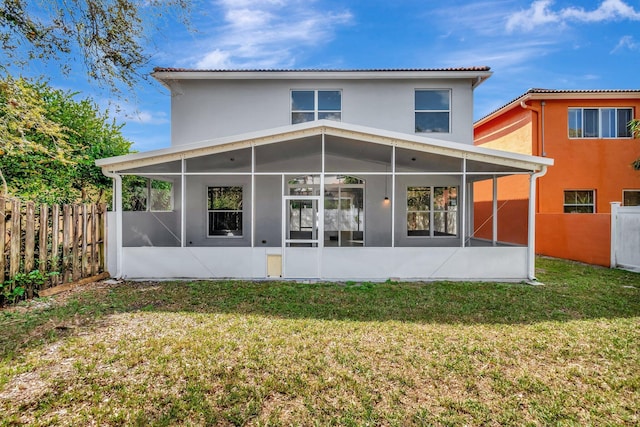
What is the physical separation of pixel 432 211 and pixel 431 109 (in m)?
3.51

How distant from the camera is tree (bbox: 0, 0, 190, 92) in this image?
611 centimetres

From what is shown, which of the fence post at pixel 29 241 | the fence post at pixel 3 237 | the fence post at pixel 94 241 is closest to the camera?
the fence post at pixel 3 237

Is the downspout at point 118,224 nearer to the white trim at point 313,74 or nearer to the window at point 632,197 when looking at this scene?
the white trim at point 313,74

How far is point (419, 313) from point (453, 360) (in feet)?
5.53

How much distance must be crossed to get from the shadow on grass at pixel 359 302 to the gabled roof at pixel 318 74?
6844mm

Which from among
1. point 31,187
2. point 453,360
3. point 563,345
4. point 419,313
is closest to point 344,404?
point 453,360

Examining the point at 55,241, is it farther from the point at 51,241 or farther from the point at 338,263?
the point at 338,263

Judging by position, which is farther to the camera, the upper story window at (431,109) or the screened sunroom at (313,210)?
the upper story window at (431,109)

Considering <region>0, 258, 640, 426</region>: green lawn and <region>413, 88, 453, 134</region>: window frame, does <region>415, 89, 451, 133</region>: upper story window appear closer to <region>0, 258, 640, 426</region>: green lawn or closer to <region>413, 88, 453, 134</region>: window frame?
<region>413, 88, 453, 134</region>: window frame

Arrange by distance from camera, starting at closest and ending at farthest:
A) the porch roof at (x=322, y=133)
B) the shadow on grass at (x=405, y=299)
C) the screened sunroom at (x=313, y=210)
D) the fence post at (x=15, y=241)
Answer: the shadow on grass at (x=405, y=299)
the fence post at (x=15, y=241)
the porch roof at (x=322, y=133)
the screened sunroom at (x=313, y=210)

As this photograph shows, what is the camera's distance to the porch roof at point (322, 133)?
7.27 m


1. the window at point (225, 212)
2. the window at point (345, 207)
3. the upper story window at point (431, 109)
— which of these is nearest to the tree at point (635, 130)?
the upper story window at point (431, 109)

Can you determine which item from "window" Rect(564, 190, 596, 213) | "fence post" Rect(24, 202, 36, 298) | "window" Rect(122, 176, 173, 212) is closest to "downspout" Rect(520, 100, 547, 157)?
"window" Rect(564, 190, 596, 213)

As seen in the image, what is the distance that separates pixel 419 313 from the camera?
17.7ft
